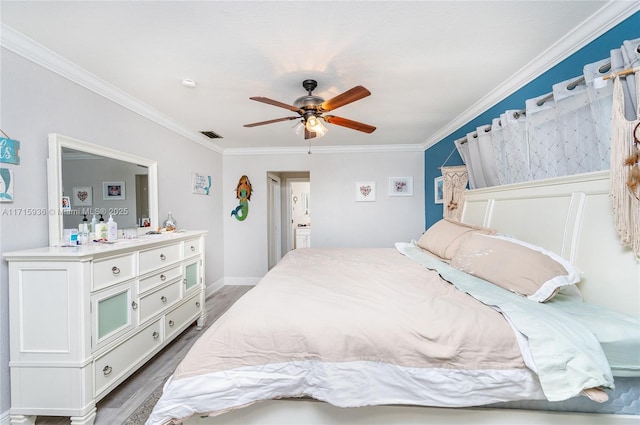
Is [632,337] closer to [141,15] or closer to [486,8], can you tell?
[486,8]

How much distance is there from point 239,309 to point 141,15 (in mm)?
1683

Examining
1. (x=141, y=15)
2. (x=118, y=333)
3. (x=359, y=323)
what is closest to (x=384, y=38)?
(x=141, y=15)

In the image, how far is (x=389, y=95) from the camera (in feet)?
8.25

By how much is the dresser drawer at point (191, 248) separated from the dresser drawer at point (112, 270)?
72 cm

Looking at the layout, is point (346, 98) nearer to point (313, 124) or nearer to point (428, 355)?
point (313, 124)

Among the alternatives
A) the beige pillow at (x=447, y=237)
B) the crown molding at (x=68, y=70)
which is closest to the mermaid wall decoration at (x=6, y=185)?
the crown molding at (x=68, y=70)

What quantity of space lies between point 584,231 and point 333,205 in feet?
11.3

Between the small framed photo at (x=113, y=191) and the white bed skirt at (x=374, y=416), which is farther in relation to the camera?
the small framed photo at (x=113, y=191)

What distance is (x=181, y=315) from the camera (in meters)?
2.59

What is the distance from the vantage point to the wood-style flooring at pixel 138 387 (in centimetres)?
167

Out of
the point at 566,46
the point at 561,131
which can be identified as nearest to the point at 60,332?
the point at 561,131

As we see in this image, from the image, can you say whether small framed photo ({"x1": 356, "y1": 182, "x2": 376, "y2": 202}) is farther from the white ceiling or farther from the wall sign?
the wall sign

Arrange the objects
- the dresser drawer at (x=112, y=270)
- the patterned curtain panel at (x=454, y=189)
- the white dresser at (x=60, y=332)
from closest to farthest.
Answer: the white dresser at (x=60, y=332) < the dresser drawer at (x=112, y=270) < the patterned curtain panel at (x=454, y=189)

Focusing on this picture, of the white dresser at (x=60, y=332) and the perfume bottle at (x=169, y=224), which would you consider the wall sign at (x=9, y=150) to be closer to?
the white dresser at (x=60, y=332)
